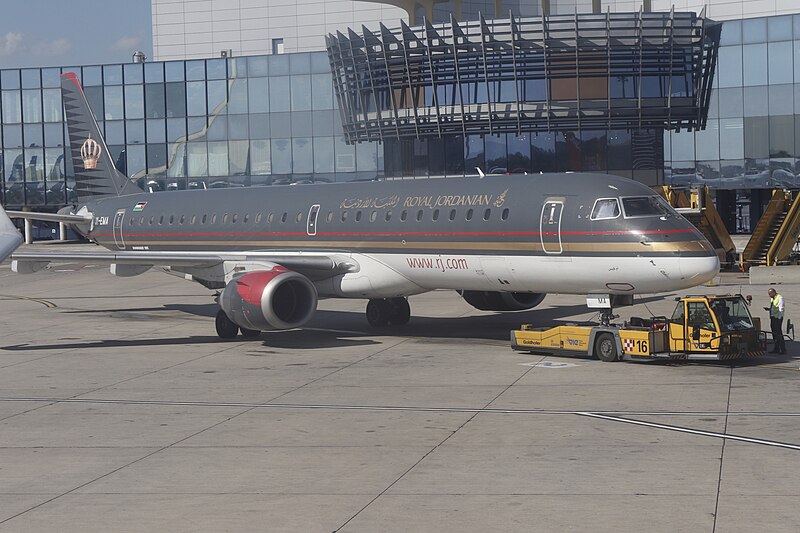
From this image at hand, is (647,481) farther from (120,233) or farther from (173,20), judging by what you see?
(173,20)

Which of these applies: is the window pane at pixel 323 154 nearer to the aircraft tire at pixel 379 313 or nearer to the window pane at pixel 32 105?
the window pane at pixel 32 105

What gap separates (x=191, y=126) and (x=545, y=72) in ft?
103

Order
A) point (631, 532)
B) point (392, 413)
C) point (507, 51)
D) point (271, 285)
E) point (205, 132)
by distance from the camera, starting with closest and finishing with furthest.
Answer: point (631, 532) < point (392, 413) < point (271, 285) < point (507, 51) < point (205, 132)

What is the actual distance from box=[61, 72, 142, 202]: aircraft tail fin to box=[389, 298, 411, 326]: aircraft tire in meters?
14.7

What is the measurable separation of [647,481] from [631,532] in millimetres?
2325

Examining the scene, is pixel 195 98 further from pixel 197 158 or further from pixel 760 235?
pixel 760 235

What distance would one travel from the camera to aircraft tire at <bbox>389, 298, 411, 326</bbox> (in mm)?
32656

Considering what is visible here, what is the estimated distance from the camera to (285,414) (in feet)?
63.2

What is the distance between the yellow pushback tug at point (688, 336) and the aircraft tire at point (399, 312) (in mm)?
8450

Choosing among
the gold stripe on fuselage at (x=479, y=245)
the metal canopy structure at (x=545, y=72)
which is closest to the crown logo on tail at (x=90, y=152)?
the gold stripe on fuselage at (x=479, y=245)

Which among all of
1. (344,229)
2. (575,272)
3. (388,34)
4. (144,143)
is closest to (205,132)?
(144,143)

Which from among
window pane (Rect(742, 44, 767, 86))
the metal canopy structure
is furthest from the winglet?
window pane (Rect(742, 44, 767, 86))

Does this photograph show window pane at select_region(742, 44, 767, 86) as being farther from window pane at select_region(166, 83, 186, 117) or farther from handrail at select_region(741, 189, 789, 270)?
window pane at select_region(166, 83, 186, 117)

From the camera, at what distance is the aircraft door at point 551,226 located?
84.1ft
